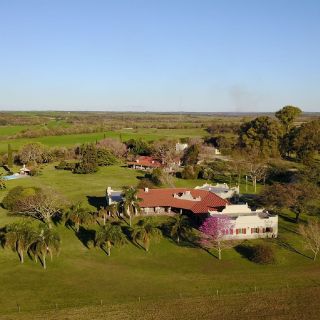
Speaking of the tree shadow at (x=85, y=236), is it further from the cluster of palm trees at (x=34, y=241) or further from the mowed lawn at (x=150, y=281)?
the cluster of palm trees at (x=34, y=241)

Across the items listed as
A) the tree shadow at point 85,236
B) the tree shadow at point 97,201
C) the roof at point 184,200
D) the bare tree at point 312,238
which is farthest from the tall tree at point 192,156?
the bare tree at point 312,238

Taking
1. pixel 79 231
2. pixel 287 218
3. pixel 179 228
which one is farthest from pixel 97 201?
pixel 287 218

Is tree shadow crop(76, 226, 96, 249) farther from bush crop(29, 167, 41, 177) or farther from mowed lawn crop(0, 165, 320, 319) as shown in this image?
bush crop(29, 167, 41, 177)

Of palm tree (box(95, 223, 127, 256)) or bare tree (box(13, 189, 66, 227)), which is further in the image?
bare tree (box(13, 189, 66, 227))

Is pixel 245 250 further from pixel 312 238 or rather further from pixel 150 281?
pixel 150 281

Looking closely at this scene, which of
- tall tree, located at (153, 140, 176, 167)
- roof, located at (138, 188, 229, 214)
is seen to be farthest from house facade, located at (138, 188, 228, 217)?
tall tree, located at (153, 140, 176, 167)
